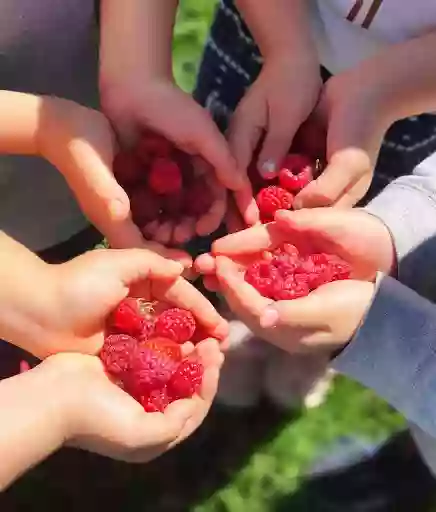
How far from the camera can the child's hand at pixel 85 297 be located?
84 cm

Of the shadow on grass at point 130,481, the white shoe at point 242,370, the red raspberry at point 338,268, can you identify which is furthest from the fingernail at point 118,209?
the shadow on grass at point 130,481

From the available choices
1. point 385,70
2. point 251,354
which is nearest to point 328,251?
point 385,70

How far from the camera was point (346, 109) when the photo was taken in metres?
0.92

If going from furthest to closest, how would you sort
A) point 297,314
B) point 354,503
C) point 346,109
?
1. point 354,503
2. point 346,109
3. point 297,314

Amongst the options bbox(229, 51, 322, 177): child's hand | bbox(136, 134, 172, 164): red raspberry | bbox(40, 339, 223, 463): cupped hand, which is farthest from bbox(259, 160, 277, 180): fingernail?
bbox(40, 339, 223, 463): cupped hand

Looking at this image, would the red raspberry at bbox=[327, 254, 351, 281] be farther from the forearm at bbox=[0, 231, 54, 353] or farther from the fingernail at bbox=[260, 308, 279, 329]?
the forearm at bbox=[0, 231, 54, 353]

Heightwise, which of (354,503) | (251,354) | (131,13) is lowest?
(354,503)

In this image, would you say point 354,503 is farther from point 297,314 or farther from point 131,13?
point 131,13

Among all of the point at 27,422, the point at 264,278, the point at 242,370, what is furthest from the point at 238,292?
the point at 242,370

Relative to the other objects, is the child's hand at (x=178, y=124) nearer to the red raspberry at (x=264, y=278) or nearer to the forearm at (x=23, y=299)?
the red raspberry at (x=264, y=278)

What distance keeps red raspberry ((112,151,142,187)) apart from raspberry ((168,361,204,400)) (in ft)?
0.68

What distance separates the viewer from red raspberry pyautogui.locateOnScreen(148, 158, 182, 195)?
868 mm

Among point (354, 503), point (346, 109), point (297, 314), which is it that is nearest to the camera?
point (297, 314)

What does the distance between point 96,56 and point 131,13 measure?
9 cm
